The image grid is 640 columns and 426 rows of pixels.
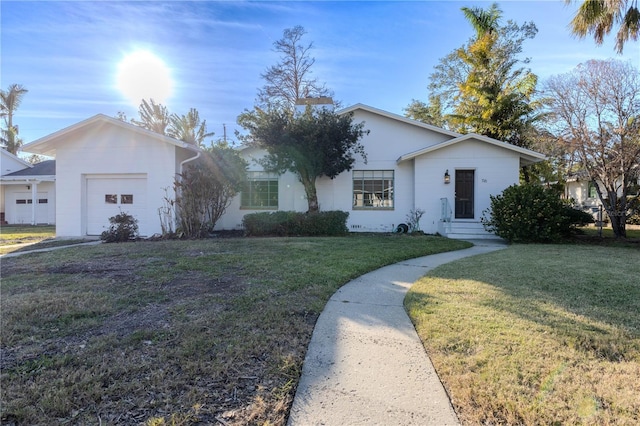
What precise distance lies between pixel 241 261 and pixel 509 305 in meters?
4.83

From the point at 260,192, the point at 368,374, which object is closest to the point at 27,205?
the point at 260,192

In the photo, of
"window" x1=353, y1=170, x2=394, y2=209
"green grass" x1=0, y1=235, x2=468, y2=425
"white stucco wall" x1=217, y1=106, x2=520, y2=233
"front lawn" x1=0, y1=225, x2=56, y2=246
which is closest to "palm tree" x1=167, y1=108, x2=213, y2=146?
"front lawn" x1=0, y1=225, x2=56, y2=246

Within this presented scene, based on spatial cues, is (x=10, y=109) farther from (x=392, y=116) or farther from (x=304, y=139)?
(x=392, y=116)

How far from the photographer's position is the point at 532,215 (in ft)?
33.5

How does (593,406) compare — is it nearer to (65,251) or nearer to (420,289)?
(420,289)

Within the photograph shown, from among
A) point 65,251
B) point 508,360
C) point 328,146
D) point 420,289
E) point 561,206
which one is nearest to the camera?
point 508,360

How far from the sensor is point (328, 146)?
1191 cm

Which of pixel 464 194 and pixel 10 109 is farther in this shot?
pixel 10 109

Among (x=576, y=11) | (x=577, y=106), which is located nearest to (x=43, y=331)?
(x=576, y=11)

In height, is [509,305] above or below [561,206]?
below

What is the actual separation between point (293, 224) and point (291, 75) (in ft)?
55.2

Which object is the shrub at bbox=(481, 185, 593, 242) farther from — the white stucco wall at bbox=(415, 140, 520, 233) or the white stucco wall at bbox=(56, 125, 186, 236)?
the white stucco wall at bbox=(56, 125, 186, 236)

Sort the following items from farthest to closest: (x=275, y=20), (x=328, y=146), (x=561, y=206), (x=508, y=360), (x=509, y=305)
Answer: (x=328, y=146)
(x=275, y=20)
(x=561, y=206)
(x=509, y=305)
(x=508, y=360)

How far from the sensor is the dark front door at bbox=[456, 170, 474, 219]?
1321 centimetres
